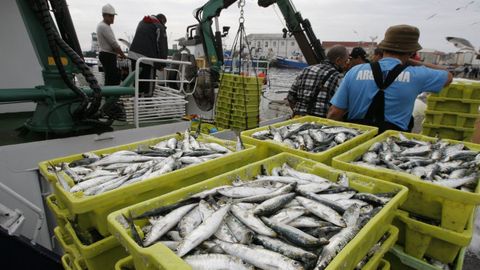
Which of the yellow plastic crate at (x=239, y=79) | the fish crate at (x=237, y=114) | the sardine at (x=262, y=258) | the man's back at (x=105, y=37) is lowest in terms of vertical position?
the fish crate at (x=237, y=114)

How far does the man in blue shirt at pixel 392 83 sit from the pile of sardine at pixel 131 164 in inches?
65.5

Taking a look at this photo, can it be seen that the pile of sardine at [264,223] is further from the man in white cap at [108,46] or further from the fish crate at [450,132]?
the man in white cap at [108,46]

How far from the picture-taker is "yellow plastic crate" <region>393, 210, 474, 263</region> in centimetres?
160

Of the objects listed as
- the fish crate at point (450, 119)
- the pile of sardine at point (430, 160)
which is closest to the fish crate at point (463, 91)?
the fish crate at point (450, 119)

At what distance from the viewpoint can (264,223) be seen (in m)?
1.46

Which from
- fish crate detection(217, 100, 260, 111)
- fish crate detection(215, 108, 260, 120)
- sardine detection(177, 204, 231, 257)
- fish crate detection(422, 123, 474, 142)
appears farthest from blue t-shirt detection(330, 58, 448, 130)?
fish crate detection(215, 108, 260, 120)

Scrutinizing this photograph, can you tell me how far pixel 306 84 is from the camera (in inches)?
193

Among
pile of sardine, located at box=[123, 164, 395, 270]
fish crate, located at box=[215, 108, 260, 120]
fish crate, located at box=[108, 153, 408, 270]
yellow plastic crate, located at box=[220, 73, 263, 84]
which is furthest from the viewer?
fish crate, located at box=[215, 108, 260, 120]

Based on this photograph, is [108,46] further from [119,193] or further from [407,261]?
[407,261]

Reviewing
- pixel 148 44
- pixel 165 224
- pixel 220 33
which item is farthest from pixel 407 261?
pixel 220 33

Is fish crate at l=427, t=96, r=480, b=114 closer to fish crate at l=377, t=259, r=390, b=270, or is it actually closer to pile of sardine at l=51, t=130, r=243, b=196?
fish crate at l=377, t=259, r=390, b=270

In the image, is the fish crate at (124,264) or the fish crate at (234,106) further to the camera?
the fish crate at (234,106)

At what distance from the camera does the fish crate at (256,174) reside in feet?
3.60

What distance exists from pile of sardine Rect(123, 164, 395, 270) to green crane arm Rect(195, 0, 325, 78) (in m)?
5.88
